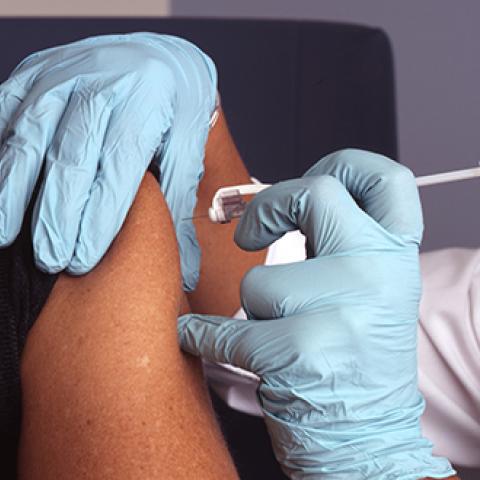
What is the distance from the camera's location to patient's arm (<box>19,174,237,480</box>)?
102 centimetres

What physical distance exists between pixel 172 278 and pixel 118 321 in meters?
0.10

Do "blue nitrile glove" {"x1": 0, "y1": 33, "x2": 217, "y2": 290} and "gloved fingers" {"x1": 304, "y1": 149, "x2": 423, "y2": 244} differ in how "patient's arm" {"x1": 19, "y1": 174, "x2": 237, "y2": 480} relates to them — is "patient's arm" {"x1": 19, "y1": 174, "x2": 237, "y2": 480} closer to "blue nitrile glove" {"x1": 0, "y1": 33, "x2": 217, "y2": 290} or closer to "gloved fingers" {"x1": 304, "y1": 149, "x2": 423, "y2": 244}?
"blue nitrile glove" {"x1": 0, "y1": 33, "x2": 217, "y2": 290}

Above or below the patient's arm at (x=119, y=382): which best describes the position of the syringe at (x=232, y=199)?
above

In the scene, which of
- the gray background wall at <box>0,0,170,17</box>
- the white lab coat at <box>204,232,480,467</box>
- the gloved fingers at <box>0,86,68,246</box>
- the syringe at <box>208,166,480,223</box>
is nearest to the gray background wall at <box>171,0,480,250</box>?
the gray background wall at <box>0,0,170,17</box>

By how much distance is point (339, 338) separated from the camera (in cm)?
97

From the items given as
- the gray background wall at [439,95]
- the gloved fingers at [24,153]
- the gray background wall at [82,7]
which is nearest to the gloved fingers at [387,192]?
the gloved fingers at [24,153]

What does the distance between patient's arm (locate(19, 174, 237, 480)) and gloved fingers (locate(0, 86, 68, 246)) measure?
0.11m

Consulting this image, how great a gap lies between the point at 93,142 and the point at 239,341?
344mm

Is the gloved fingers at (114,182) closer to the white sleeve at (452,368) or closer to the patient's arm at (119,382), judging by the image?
the patient's arm at (119,382)

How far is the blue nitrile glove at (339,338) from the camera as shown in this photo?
0.98 meters

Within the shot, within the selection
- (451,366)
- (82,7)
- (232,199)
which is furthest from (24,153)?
(82,7)

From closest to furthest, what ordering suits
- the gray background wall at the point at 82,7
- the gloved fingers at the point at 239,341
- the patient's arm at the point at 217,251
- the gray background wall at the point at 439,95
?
the gloved fingers at the point at 239,341 < the patient's arm at the point at 217,251 < the gray background wall at the point at 439,95 < the gray background wall at the point at 82,7

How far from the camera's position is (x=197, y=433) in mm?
1058

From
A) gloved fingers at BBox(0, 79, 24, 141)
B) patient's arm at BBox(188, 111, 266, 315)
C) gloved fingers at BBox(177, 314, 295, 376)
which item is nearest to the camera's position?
gloved fingers at BBox(177, 314, 295, 376)
